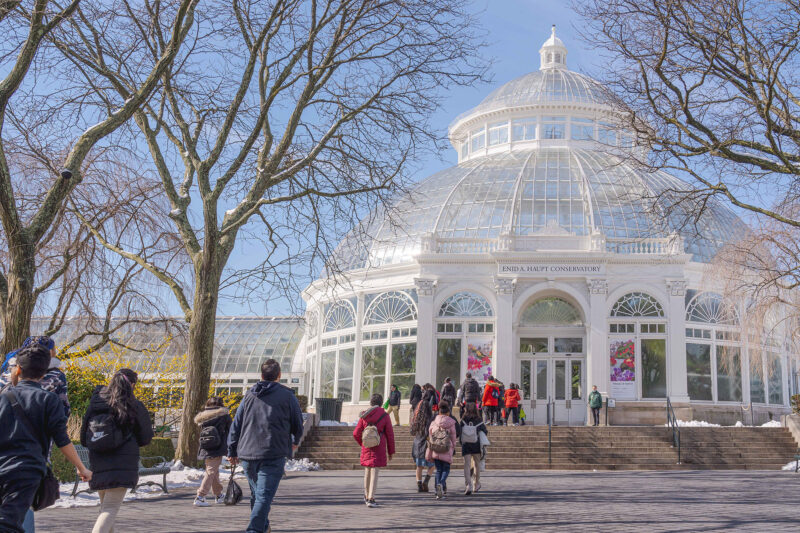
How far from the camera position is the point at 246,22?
55.5 feet

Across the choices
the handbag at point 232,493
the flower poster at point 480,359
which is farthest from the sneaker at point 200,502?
the flower poster at point 480,359

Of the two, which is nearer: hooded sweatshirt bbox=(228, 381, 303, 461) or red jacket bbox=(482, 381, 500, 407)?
hooded sweatshirt bbox=(228, 381, 303, 461)

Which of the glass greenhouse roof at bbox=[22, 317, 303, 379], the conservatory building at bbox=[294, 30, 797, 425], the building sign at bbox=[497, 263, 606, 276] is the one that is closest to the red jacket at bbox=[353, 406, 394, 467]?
the conservatory building at bbox=[294, 30, 797, 425]

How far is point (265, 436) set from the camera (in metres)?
7.68

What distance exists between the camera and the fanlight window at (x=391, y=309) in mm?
33125

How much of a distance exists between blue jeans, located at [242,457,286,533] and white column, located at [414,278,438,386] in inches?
948

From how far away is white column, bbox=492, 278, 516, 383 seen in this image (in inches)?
1228

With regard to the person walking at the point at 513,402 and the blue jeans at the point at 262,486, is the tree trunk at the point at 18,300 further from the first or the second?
the person walking at the point at 513,402

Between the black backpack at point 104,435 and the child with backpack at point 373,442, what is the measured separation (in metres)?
4.66

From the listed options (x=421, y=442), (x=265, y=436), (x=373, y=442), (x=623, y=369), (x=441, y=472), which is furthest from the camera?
(x=623, y=369)

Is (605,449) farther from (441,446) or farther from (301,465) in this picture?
(441,446)

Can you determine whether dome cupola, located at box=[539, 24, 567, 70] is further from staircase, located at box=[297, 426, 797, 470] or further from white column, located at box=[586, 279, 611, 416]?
staircase, located at box=[297, 426, 797, 470]

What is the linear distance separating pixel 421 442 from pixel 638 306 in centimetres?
1926

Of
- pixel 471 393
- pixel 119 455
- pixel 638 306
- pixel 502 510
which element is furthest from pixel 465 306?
pixel 119 455
